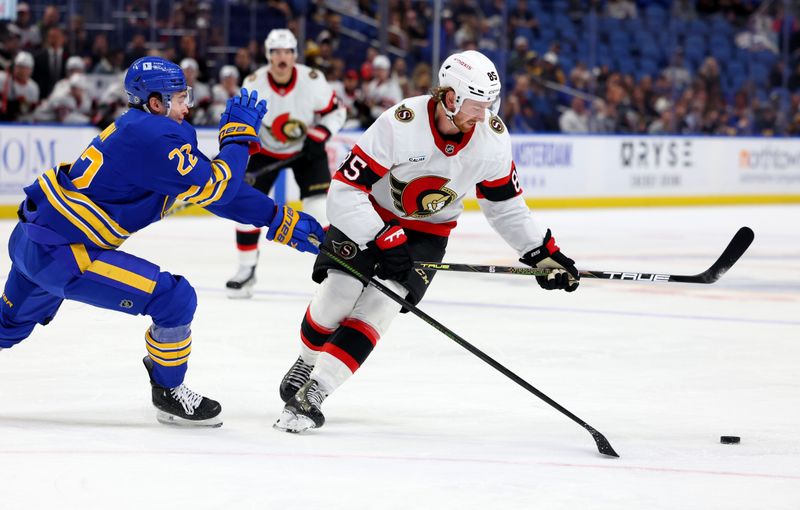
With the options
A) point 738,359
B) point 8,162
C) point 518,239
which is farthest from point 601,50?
point 518,239

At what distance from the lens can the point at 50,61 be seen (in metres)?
10.9

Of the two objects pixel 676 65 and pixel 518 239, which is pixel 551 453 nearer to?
pixel 518 239

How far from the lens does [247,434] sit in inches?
144

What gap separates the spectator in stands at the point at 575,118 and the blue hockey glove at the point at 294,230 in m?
10.4

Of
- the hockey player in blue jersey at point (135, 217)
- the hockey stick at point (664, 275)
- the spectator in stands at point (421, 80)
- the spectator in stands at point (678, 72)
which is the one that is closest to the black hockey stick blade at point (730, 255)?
the hockey stick at point (664, 275)

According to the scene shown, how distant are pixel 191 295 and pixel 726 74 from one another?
13075mm

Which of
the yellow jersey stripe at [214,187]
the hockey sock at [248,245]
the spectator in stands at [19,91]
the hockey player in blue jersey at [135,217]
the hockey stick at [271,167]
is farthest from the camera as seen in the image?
the spectator in stands at [19,91]

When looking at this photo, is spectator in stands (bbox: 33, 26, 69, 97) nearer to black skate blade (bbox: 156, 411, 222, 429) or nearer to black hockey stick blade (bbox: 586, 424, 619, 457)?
black skate blade (bbox: 156, 411, 222, 429)

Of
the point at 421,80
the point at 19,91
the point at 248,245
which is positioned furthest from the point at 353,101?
the point at 248,245

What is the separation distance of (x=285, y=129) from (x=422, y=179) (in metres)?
3.47

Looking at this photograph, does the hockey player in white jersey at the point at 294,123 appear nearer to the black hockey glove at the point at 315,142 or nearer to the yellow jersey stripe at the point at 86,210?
the black hockey glove at the point at 315,142

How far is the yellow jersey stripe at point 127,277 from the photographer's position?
360 centimetres

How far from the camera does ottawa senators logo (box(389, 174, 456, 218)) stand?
387 cm

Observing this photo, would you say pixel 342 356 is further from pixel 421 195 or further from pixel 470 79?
pixel 470 79
